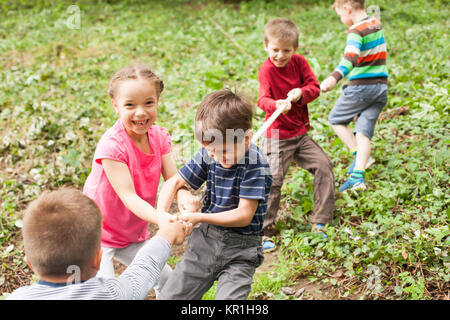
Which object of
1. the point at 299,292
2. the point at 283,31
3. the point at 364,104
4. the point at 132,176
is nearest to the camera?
the point at 132,176

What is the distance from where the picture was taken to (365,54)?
3.86 m

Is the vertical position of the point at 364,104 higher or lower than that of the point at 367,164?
higher

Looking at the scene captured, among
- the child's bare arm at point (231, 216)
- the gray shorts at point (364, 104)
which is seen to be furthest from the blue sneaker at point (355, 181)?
the child's bare arm at point (231, 216)

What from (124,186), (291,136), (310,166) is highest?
(291,136)

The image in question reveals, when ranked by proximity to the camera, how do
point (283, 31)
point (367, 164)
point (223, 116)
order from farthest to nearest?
point (367, 164) < point (283, 31) < point (223, 116)

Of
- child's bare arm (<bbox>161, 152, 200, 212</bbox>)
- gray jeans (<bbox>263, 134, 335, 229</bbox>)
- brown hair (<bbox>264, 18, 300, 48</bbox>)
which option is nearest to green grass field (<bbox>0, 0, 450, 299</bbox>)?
gray jeans (<bbox>263, 134, 335, 229</bbox>)

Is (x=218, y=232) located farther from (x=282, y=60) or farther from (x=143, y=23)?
(x=143, y=23)

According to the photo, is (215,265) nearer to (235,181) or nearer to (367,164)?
(235,181)

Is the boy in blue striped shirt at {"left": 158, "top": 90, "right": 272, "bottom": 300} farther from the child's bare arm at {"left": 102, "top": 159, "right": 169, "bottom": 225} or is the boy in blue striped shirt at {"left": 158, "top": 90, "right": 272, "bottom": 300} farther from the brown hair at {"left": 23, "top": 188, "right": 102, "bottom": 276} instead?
the brown hair at {"left": 23, "top": 188, "right": 102, "bottom": 276}

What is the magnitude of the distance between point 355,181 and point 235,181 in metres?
1.95

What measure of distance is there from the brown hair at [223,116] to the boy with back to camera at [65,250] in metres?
0.76

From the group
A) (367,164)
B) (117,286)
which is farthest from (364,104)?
(117,286)

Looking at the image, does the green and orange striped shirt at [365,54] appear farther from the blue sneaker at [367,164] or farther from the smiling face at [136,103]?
the smiling face at [136,103]

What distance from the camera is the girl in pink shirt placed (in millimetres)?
2387
